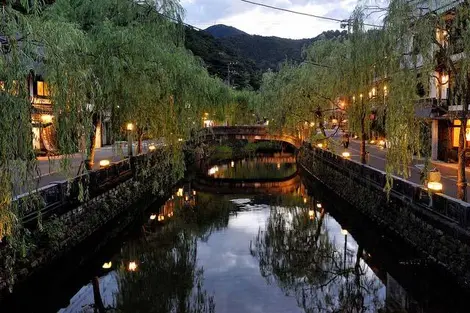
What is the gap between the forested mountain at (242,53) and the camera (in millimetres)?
81062

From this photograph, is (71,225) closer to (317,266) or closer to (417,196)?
(317,266)

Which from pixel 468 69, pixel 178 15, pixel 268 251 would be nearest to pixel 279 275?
pixel 268 251

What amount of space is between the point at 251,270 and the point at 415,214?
537 cm

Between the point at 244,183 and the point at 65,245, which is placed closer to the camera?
the point at 65,245

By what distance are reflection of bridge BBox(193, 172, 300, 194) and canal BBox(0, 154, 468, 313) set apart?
642 centimetres

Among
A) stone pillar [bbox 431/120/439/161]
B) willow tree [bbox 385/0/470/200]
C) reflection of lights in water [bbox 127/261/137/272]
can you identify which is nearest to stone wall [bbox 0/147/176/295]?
reflection of lights in water [bbox 127/261/137/272]

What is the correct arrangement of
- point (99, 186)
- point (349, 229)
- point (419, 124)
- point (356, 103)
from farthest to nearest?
point (356, 103) < point (349, 229) < point (99, 186) < point (419, 124)

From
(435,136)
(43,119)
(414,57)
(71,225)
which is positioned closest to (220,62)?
(435,136)

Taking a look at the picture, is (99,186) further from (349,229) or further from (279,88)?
(279,88)

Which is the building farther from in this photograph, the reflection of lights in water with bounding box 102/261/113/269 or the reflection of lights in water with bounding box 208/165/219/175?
the reflection of lights in water with bounding box 208/165/219/175

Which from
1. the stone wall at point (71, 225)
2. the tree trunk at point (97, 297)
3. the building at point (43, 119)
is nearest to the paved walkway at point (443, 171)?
the tree trunk at point (97, 297)

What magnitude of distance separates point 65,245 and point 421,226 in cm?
1061

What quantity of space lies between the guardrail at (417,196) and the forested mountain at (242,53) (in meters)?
44.3

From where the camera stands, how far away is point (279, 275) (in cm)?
1373
